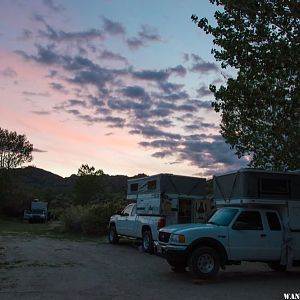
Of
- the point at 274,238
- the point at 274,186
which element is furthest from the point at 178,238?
the point at 274,186

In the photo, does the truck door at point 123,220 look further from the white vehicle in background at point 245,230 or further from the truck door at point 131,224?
the white vehicle in background at point 245,230

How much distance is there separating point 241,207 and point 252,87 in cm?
470

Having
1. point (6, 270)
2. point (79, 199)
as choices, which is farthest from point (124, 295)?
point (79, 199)

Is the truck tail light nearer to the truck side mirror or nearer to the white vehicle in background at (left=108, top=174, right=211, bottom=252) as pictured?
the white vehicle in background at (left=108, top=174, right=211, bottom=252)

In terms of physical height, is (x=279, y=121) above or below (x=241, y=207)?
above

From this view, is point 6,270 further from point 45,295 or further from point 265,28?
point 265,28

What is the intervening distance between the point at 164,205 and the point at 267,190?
648 cm

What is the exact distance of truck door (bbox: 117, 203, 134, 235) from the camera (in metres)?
22.5

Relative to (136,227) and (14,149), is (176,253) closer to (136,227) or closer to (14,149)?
(136,227)

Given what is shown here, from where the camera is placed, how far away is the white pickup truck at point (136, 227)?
19.5m

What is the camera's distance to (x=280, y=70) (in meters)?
14.9

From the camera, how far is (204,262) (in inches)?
509

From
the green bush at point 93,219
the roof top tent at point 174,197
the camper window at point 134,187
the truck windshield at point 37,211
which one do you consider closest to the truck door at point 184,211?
the roof top tent at point 174,197

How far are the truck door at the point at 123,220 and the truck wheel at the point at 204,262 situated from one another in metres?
9.70
